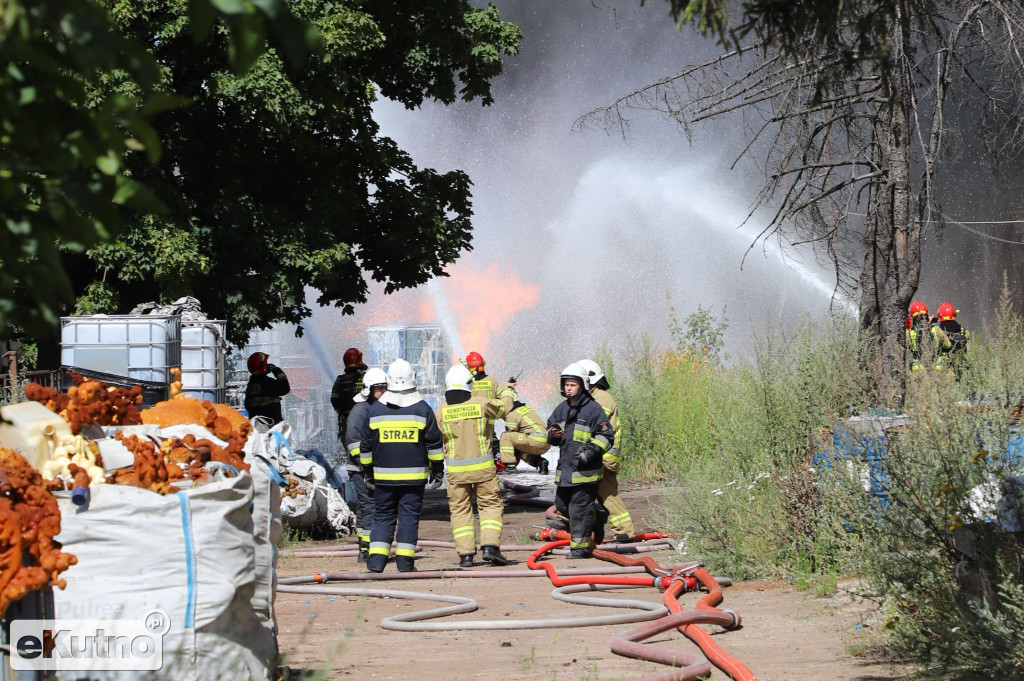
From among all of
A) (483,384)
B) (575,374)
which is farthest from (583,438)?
(483,384)

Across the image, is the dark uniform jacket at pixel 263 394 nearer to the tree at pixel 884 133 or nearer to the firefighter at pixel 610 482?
the firefighter at pixel 610 482

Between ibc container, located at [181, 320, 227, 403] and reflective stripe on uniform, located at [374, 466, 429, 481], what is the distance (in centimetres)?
299

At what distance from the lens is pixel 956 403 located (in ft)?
18.6

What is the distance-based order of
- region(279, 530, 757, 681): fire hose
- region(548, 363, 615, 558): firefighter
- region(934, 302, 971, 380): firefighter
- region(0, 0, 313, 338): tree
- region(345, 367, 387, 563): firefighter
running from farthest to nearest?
region(345, 367, 387, 563): firefighter
region(548, 363, 615, 558): firefighter
region(934, 302, 971, 380): firefighter
region(279, 530, 757, 681): fire hose
region(0, 0, 313, 338): tree

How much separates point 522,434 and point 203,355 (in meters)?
3.33

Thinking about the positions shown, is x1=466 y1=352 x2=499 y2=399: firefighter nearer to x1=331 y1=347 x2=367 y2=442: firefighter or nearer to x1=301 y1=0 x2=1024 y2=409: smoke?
x1=331 y1=347 x2=367 y2=442: firefighter

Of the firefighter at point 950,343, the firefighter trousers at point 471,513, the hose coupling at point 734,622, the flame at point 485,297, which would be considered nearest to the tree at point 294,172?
the firefighter trousers at point 471,513

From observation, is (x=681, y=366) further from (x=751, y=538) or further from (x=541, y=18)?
(x=541, y=18)

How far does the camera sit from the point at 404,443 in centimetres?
860

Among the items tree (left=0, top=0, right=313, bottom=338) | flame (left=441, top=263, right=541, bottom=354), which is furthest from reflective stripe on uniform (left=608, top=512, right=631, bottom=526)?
flame (left=441, top=263, right=541, bottom=354)

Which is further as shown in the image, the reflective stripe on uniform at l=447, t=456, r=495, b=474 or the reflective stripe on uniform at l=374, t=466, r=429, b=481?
the reflective stripe on uniform at l=447, t=456, r=495, b=474

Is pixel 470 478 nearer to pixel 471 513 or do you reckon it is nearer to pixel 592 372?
pixel 471 513

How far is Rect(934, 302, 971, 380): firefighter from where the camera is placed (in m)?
8.02

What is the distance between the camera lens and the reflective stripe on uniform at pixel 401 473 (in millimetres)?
8602
